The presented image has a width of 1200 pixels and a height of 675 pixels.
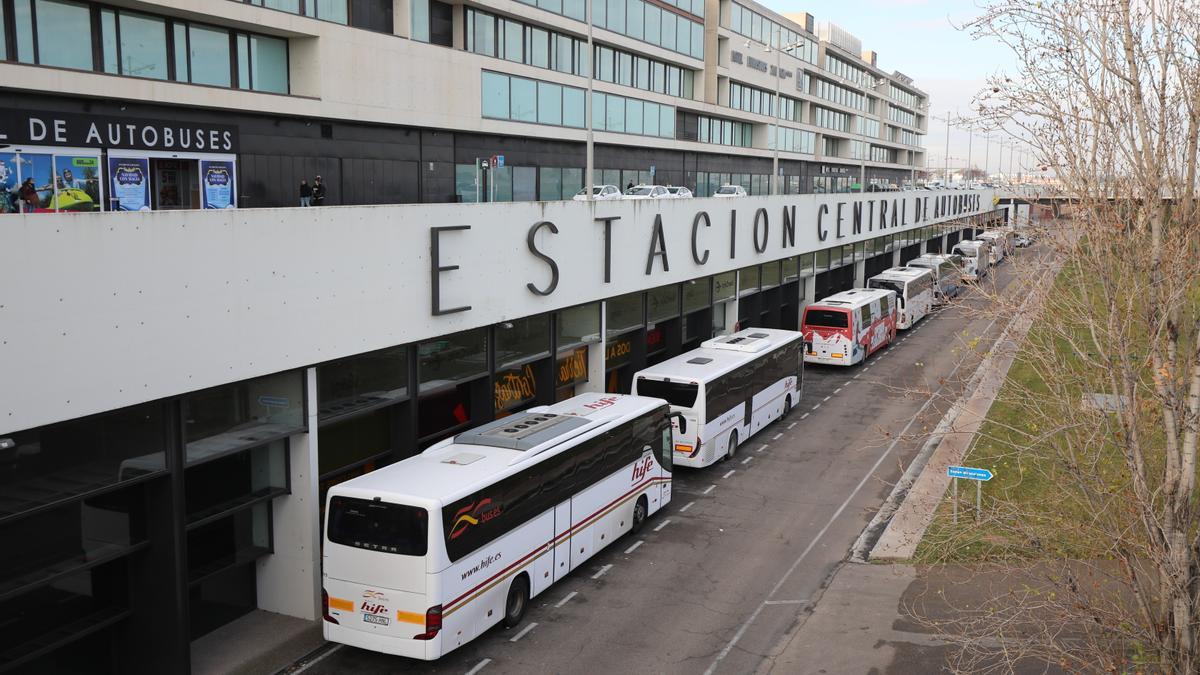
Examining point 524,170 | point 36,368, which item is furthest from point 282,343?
point 524,170

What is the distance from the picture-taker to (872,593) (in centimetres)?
1834

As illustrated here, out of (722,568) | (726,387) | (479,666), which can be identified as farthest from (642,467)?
(479,666)

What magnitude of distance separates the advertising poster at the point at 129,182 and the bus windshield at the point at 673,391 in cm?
1427

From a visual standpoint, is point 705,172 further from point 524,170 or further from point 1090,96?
point 1090,96

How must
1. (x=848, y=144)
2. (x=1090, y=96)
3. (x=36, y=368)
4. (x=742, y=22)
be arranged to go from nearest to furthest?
1. (x=1090, y=96)
2. (x=36, y=368)
3. (x=742, y=22)
4. (x=848, y=144)

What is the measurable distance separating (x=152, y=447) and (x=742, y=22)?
73.7 metres

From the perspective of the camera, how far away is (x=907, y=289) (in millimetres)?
50812

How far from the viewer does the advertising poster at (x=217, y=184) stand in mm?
30219

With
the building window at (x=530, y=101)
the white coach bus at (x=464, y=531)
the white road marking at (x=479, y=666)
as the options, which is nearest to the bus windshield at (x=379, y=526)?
the white coach bus at (x=464, y=531)

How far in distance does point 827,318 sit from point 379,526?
28578 millimetres

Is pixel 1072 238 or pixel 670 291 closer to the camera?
pixel 1072 238

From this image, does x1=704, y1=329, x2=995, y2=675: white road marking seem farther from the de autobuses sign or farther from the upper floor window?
the upper floor window

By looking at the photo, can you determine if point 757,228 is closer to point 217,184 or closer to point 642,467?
point 642,467

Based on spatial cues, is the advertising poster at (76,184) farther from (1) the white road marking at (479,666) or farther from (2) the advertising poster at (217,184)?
(1) the white road marking at (479,666)
